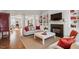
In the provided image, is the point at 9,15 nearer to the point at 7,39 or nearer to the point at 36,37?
the point at 7,39

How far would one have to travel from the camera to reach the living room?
2.10 meters

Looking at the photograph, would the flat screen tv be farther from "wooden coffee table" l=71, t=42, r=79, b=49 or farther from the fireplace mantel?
"wooden coffee table" l=71, t=42, r=79, b=49

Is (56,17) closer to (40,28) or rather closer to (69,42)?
(40,28)

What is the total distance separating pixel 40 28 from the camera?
215 centimetres

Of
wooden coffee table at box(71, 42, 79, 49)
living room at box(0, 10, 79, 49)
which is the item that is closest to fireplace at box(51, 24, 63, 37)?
living room at box(0, 10, 79, 49)

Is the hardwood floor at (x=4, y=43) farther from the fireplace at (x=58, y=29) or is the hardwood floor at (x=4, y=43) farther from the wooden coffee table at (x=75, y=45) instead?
the wooden coffee table at (x=75, y=45)

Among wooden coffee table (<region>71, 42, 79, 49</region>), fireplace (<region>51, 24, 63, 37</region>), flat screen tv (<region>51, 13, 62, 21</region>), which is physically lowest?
wooden coffee table (<region>71, 42, 79, 49</region>)

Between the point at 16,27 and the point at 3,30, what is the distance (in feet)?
0.89

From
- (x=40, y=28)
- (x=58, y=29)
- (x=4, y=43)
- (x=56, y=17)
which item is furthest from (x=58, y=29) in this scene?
(x=4, y=43)

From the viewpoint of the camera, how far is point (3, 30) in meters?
2.13

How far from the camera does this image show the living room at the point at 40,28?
82.8 inches

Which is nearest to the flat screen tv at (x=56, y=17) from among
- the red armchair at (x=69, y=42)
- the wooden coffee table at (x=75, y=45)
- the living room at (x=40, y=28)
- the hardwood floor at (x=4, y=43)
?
the living room at (x=40, y=28)
